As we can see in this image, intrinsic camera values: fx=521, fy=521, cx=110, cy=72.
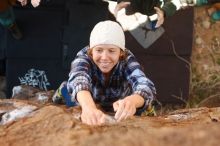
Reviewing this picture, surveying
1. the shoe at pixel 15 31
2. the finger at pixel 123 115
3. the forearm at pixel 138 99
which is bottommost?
the finger at pixel 123 115

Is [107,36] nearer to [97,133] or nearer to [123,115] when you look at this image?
[123,115]

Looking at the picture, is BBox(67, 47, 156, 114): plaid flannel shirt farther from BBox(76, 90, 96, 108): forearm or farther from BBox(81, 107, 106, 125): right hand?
BBox(81, 107, 106, 125): right hand

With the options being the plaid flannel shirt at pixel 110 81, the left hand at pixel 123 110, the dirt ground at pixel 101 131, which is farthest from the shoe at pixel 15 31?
the left hand at pixel 123 110

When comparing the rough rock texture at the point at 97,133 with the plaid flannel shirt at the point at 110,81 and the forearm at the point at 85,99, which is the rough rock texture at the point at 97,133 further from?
the plaid flannel shirt at the point at 110,81

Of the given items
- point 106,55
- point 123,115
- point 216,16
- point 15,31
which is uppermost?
point 216,16

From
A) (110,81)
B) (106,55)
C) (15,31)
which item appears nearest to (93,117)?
(106,55)

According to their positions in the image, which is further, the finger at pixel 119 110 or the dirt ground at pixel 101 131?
the finger at pixel 119 110

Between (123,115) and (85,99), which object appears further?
(85,99)

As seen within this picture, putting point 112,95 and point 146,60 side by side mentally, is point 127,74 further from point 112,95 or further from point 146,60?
point 146,60

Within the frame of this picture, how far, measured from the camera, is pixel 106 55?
5.47ft

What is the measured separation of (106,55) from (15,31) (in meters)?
2.14

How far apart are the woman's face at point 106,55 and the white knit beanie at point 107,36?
0.6 inches

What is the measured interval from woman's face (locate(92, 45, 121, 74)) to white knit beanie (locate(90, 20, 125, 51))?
0.05 feet

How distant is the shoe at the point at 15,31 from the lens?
3609 millimetres
